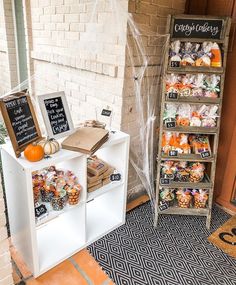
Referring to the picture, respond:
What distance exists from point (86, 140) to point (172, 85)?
823 millimetres

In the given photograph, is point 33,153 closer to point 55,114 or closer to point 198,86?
point 55,114

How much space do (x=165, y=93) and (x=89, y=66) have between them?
0.74 meters

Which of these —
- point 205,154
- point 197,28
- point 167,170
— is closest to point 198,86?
point 197,28

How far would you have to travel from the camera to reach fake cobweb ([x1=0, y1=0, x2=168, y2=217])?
7.02 feet

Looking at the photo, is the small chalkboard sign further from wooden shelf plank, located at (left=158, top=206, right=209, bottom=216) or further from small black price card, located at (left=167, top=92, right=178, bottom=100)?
wooden shelf plank, located at (left=158, top=206, right=209, bottom=216)

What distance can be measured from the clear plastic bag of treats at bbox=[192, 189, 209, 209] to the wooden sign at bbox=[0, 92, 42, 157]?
1423 millimetres

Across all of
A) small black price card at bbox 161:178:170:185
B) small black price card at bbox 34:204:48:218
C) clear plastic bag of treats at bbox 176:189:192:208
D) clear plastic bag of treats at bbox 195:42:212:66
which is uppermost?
clear plastic bag of treats at bbox 195:42:212:66

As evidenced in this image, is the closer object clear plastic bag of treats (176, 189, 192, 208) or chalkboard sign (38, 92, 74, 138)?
chalkboard sign (38, 92, 74, 138)

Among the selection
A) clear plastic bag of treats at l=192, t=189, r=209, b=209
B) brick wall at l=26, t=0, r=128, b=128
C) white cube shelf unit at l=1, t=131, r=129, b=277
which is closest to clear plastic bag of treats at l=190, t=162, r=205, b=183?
clear plastic bag of treats at l=192, t=189, r=209, b=209

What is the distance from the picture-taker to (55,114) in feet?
6.15

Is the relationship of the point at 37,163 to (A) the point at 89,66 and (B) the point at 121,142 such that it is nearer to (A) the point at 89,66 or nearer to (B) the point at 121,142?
(B) the point at 121,142

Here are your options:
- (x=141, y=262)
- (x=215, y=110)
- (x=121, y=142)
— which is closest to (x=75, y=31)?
(x=121, y=142)

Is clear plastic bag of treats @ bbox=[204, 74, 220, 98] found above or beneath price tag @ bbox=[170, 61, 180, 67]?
beneath

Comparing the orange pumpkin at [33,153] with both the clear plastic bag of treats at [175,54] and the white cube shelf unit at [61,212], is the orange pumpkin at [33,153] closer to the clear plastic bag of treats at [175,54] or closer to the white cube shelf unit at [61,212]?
the white cube shelf unit at [61,212]
